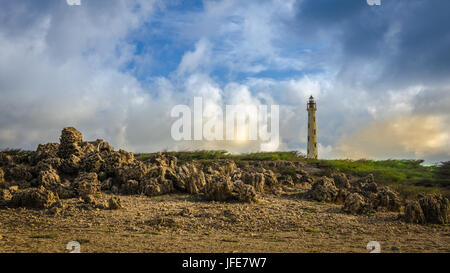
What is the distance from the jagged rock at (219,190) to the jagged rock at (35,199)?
5.17 m

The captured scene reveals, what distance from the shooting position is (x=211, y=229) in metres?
10.2

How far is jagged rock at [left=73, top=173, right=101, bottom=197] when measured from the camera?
14078 mm

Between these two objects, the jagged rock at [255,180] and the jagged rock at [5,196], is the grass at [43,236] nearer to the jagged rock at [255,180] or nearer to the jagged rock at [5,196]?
the jagged rock at [5,196]

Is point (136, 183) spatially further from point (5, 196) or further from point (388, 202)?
point (388, 202)

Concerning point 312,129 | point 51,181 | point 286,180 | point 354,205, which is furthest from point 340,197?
point 312,129

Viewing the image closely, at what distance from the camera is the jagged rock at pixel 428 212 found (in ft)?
38.5

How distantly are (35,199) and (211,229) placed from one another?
5984 millimetres

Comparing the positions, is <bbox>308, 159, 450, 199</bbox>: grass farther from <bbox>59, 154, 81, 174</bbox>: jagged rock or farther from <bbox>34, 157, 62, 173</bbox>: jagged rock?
<bbox>34, 157, 62, 173</bbox>: jagged rock

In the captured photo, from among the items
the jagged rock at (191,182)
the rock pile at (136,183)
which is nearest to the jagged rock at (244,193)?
the rock pile at (136,183)

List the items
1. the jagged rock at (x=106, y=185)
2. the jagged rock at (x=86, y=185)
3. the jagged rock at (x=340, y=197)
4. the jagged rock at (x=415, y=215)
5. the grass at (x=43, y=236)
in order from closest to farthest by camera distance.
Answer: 1. the grass at (x=43, y=236)
2. the jagged rock at (x=415, y=215)
3. the jagged rock at (x=86, y=185)
4. the jagged rock at (x=340, y=197)
5. the jagged rock at (x=106, y=185)

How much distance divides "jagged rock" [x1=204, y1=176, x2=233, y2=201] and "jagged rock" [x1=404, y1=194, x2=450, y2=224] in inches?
227

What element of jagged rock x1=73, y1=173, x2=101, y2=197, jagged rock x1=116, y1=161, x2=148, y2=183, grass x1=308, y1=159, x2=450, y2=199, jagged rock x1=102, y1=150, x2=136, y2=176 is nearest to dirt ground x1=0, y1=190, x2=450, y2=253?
jagged rock x1=73, y1=173, x2=101, y2=197
